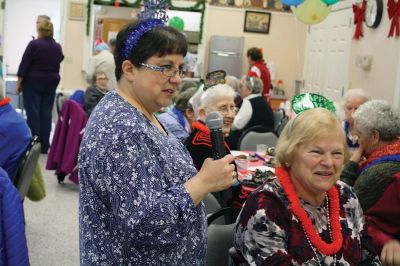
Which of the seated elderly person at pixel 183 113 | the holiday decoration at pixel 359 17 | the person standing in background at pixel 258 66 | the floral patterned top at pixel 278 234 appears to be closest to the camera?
the floral patterned top at pixel 278 234

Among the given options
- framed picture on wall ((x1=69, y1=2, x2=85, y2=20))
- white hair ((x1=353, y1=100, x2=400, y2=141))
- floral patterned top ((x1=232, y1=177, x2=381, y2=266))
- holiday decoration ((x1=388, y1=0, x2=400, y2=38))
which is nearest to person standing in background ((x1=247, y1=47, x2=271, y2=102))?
holiday decoration ((x1=388, y1=0, x2=400, y2=38))

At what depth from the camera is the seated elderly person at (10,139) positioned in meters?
3.10

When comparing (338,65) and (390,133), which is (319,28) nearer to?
(338,65)

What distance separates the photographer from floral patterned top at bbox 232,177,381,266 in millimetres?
1841

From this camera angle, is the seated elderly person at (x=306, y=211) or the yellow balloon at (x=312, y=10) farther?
the yellow balloon at (x=312, y=10)

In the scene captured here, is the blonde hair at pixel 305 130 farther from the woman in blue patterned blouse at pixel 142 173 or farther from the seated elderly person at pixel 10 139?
the seated elderly person at pixel 10 139

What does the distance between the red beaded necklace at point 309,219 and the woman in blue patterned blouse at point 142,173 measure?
419 millimetres

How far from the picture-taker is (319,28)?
850cm

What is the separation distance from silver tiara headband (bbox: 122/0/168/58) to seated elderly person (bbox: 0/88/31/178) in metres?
1.77

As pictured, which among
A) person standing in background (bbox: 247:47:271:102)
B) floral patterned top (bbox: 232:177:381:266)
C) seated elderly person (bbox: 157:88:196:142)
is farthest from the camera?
person standing in background (bbox: 247:47:271:102)

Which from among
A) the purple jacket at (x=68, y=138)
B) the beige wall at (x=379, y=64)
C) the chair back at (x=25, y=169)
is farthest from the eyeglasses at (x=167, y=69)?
the beige wall at (x=379, y=64)

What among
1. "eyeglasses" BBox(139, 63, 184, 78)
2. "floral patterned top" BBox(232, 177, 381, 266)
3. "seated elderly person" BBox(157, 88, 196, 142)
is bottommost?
"floral patterned top" BBox(232, 177, 381, 266)

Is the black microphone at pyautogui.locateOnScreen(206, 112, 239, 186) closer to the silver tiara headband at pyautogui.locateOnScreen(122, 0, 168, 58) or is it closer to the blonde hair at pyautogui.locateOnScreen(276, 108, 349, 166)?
the silver tiara headband at pyautogui.locateOnScreen(122, 0, 168, 58)

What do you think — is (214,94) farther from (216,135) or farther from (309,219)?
(216,135)
